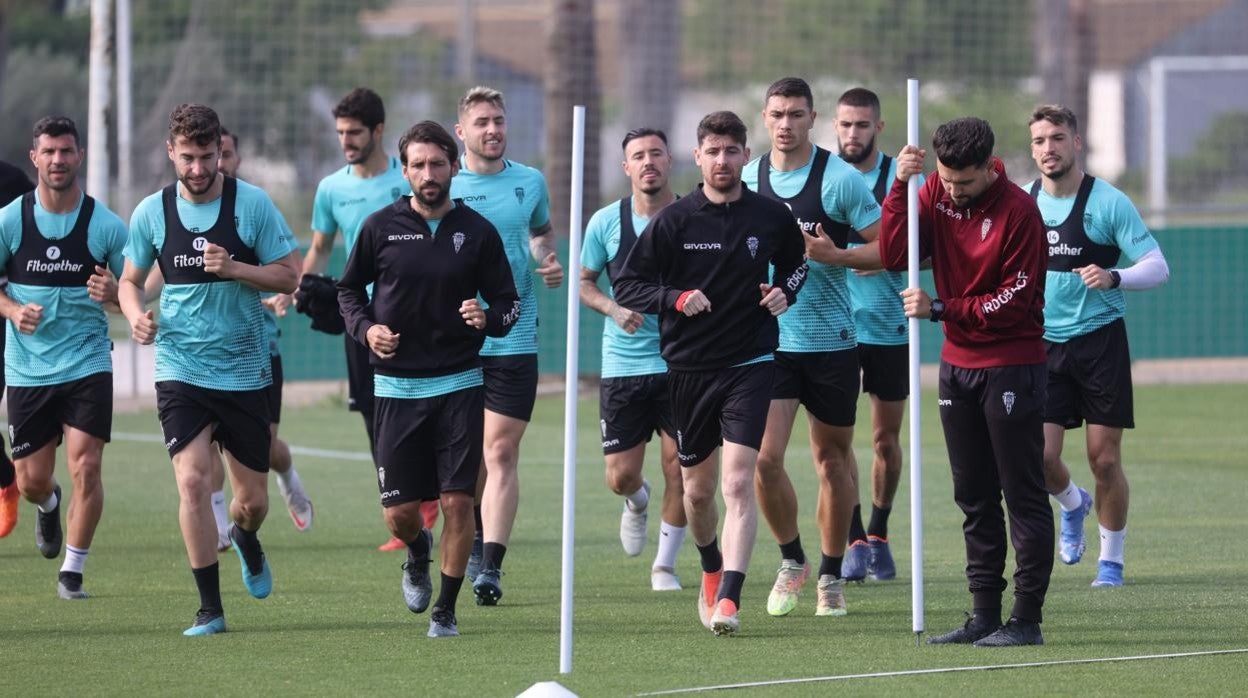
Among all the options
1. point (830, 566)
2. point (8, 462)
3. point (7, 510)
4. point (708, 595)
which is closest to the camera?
point (708, 595)

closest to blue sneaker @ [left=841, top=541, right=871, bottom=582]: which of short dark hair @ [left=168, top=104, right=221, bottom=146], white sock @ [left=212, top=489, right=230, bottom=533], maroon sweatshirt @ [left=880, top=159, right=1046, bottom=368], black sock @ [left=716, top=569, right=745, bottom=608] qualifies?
black sock @ [left=716, top=569, right=745, bottom=608]

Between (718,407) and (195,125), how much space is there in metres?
2.62

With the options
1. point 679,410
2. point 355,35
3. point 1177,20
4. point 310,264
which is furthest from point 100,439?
point 1177,20

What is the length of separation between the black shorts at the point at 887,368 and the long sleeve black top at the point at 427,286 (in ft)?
7.48

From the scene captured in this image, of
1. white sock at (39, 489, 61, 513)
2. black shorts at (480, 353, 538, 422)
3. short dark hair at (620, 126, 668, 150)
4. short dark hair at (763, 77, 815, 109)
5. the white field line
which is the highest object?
short dark hair at (763, 77, 815, 109)

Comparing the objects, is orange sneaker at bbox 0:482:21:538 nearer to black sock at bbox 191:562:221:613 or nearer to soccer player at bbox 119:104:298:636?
soccer player at bbox 119:104:298:636

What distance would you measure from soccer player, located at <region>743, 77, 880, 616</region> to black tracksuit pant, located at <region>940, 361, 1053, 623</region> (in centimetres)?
108

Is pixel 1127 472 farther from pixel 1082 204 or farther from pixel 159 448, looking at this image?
pixel 159 448

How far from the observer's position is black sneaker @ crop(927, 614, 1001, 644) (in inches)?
314

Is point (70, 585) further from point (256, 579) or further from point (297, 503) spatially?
point (297, 503)

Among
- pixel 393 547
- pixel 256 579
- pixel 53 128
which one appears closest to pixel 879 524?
pixel 393 547

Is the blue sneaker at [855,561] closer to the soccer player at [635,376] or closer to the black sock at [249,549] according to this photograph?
the soccer player at [635,376]

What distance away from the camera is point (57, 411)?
9828mm

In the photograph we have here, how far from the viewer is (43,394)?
9.73 m
